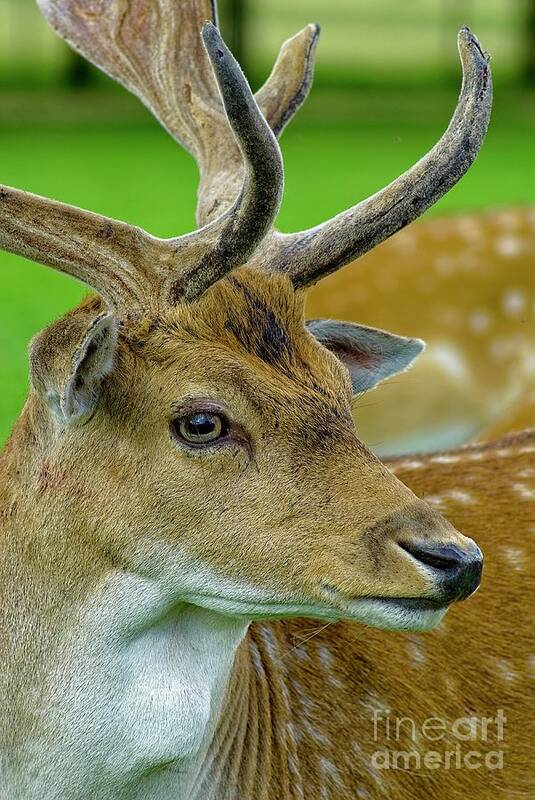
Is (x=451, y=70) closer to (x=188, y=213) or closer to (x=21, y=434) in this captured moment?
(x=188, y=213)

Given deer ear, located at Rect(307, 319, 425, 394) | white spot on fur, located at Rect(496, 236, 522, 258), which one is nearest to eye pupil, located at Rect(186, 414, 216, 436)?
deer ear, located at Rect(307, 319, 425, 394)

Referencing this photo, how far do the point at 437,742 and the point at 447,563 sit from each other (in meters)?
1.02

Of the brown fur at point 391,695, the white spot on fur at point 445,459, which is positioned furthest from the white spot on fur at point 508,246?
the brown fur at point 391,695

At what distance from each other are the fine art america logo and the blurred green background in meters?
3.73

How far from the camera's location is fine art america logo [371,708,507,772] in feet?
11.9

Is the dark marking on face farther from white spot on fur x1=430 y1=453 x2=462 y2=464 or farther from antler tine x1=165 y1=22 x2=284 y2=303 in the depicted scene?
white spot on fur x1=430 y1=453 x2=462 y2=464

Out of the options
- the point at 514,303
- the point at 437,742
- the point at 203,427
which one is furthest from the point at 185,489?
the point at 514,303

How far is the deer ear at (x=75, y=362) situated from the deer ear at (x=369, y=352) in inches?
27.0

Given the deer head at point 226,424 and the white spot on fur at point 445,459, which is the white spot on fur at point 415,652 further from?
the deer head at point 226,424

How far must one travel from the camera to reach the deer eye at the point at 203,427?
2.97 m

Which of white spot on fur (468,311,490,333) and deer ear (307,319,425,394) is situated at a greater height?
white spot on fur (468,311,490,333)

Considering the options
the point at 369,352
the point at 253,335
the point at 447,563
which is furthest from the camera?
the point at 369,352

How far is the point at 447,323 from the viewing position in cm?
669

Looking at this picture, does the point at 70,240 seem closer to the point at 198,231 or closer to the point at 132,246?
the point at 132,246
